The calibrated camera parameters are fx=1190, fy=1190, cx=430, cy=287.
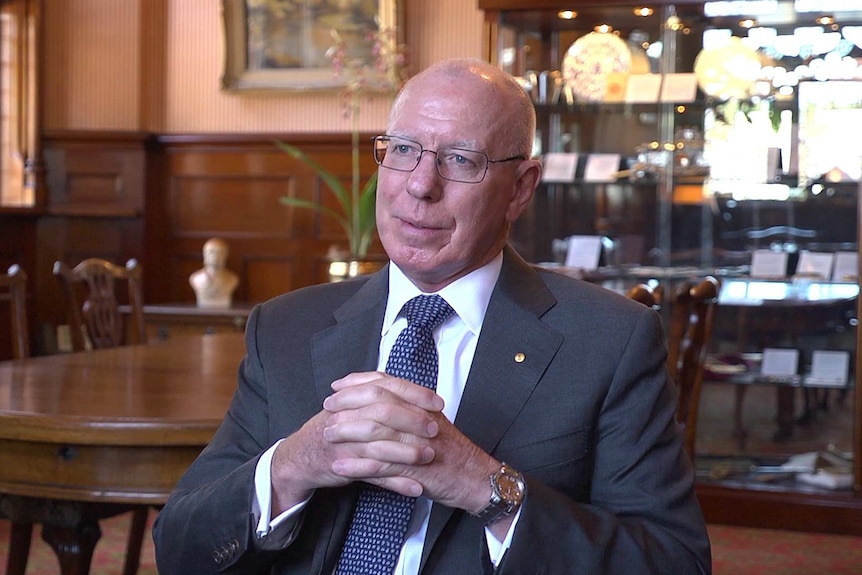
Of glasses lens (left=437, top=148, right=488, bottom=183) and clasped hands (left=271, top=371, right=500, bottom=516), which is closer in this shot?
clasped hands (left=271, top=371, right=500, bottom=516)

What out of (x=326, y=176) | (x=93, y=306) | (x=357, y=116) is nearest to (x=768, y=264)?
(x=326, y=176)

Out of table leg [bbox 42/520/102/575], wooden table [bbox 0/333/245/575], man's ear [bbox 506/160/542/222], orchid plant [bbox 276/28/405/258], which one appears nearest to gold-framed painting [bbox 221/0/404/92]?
orchid plant [bbox 276/28/405/258]

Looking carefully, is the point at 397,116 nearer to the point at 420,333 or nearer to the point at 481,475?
the point at 420,333

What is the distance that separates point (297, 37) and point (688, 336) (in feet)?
12.9

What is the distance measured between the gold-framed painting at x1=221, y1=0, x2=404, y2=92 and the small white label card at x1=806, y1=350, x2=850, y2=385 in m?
2.68

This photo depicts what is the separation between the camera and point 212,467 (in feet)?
5.63

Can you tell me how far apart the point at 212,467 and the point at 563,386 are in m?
0.52

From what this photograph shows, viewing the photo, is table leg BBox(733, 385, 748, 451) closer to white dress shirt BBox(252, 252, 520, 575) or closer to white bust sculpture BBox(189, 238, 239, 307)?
white bust sculpture BBox(189, 238, 239, 307)

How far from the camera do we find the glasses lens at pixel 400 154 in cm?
165

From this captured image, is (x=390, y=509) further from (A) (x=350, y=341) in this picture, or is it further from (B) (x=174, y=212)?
(B) (x=174, y=212)

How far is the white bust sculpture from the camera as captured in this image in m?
6.27

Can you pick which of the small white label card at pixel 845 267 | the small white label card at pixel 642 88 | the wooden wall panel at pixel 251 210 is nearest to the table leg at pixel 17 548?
the small white label card at pixel 642 88

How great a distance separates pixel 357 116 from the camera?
6254 millimetres

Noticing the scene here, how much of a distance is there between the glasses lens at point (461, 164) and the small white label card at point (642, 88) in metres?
3.61
